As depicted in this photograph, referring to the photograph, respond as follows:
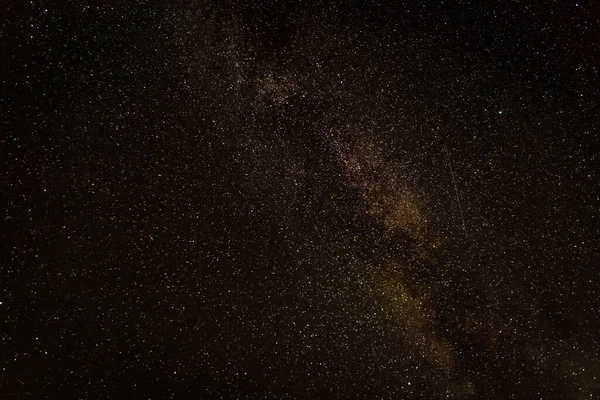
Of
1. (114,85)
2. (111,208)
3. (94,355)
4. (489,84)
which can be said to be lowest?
(94,355)

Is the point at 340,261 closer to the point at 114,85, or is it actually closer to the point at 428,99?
the point at 428,99

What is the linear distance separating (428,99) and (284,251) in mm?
710

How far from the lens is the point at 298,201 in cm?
141

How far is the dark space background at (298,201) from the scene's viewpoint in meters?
1.33

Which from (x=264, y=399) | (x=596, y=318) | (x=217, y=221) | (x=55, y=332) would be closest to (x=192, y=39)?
(x=217, y=221)

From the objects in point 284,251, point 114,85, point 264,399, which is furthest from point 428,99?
point 264,399

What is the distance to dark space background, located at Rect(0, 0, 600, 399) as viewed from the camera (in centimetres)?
133

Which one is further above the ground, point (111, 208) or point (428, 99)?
point (428, 99)

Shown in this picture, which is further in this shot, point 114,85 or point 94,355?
point 94,355

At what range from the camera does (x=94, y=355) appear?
145 cm

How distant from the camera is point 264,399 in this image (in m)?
1.49

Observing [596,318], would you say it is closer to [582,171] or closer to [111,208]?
[582,171]

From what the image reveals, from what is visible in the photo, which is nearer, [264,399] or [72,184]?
[72,184]

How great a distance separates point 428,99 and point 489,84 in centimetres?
21
